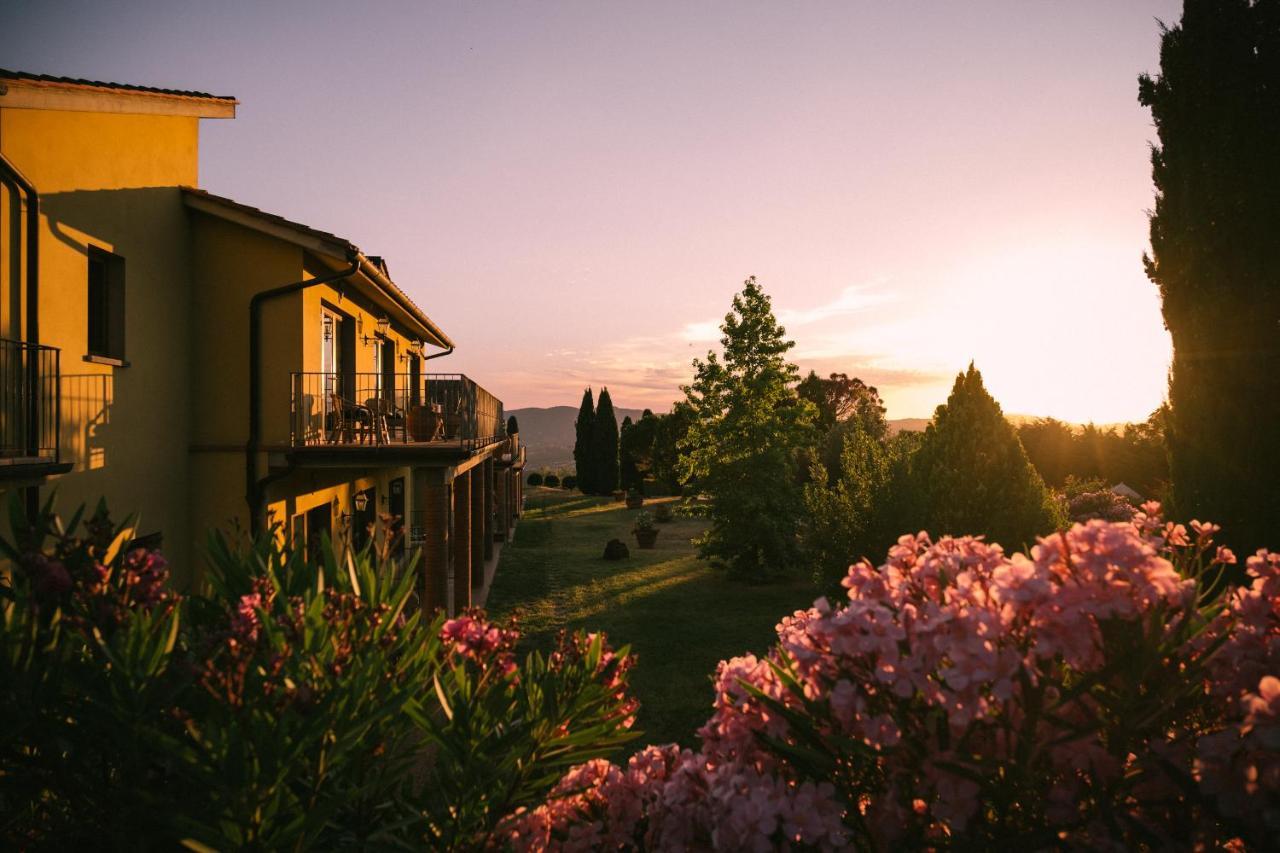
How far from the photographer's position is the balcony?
6.30m

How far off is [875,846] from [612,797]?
91cm

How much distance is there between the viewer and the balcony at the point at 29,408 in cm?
630

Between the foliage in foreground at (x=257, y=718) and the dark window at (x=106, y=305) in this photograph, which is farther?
the dark window at (x=106, y=305)

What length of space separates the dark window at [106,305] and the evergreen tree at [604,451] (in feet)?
135

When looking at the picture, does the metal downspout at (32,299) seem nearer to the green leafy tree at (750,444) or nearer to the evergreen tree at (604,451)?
the green leafy tree at (750,444)

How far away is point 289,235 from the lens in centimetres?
967

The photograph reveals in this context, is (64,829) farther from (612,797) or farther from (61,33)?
(61,33)

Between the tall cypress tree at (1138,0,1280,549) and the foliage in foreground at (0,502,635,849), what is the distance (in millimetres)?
11695


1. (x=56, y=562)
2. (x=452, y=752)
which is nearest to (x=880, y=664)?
(x=452, y=752)

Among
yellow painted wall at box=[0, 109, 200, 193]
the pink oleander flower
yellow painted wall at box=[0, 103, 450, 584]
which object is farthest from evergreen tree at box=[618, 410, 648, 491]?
A: the pink oleander flower

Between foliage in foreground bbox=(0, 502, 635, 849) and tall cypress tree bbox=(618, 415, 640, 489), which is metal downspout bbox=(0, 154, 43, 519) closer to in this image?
foliage in foreground bbox=(0, 502, 635, 849)

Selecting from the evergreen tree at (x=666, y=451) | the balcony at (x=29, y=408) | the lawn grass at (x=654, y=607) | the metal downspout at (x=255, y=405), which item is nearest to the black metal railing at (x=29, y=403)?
the balcony at (x=29, y=408)

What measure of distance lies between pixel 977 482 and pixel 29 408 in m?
12.4

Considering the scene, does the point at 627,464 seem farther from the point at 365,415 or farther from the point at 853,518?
the point at 365,415
